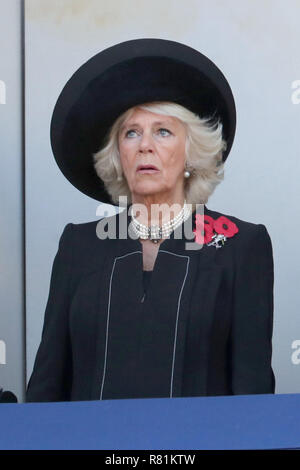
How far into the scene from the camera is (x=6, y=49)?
2.98m

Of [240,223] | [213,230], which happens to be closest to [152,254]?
[213,230]

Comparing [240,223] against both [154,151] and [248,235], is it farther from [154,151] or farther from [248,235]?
[154,151]

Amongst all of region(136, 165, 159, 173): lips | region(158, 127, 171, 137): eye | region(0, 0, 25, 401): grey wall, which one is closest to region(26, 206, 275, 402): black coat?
region(0, 0, 25, 401): grey wall

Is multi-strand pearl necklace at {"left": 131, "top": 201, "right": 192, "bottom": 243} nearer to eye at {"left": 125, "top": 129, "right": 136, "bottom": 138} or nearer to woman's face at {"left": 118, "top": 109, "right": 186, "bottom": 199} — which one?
woman's face at {"left": 118, "top": 109, "right": 186, "bottom": 199}

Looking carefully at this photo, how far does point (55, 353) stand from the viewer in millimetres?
2850

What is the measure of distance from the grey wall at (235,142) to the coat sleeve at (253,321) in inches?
3.1

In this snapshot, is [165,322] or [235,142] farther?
[235,142]

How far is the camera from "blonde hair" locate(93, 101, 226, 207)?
112 inches

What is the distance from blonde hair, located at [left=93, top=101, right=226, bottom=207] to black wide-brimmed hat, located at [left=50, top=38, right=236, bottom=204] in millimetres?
20

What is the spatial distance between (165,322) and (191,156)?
0.57 metres

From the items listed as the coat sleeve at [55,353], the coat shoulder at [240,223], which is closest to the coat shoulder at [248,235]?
the coat shoulder at [240,223]

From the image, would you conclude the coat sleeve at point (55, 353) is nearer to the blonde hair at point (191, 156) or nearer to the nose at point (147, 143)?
the blonde hair at point (191, 156)

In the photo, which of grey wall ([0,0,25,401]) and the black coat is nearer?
the black coat

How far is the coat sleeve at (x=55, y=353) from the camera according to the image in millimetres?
2844
